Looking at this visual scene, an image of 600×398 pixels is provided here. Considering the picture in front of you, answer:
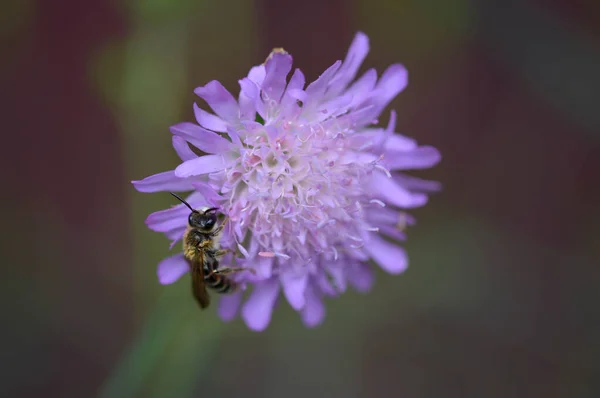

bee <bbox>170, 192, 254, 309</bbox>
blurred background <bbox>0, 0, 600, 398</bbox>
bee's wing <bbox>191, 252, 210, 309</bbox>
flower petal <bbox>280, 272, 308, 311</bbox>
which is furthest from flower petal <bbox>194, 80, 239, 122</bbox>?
blurred background <bbox>0, 0, 600, 398</bbox>

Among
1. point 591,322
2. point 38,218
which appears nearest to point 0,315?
point 38,218

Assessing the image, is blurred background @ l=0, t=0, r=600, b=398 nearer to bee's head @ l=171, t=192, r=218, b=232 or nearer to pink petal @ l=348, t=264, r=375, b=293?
pink petal @ l=348, t=264, r=375, b=293

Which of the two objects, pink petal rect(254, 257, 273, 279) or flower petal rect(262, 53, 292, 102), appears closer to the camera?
flower petal rect(262, 53, 292, 102)

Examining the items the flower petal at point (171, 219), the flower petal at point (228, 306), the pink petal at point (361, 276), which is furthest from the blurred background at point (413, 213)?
the flower petal at point (171, 219)

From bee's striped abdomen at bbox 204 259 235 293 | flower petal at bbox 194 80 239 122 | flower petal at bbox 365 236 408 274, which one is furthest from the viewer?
flower petal at bbox 365 236 408 274

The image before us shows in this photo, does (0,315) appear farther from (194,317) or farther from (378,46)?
(378,46)

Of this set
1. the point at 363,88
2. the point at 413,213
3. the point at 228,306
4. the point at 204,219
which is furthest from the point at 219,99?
the point at 413,213

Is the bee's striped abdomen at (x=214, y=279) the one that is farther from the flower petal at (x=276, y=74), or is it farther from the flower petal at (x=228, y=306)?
the flower petal at (x=276, y=74)
